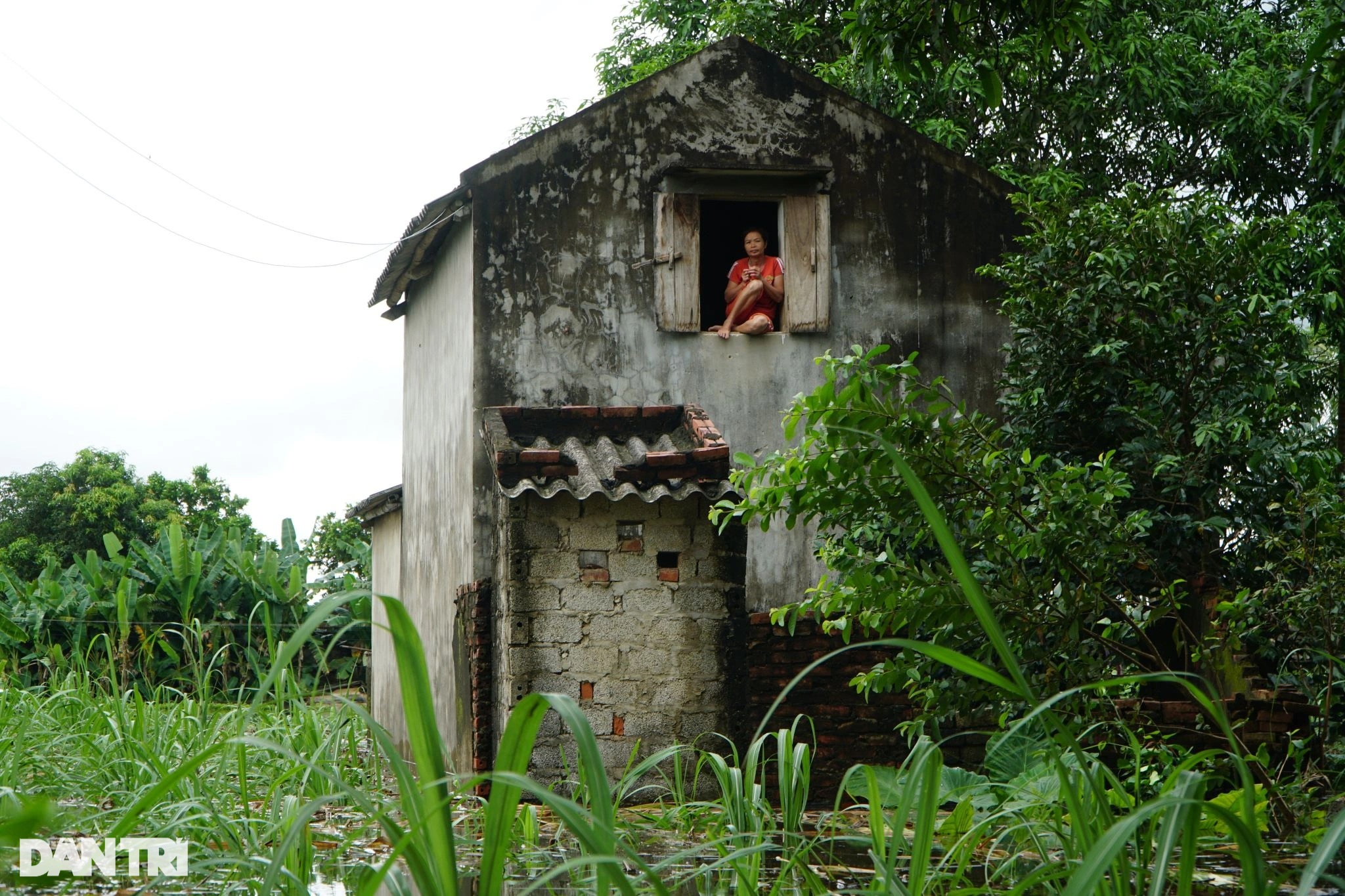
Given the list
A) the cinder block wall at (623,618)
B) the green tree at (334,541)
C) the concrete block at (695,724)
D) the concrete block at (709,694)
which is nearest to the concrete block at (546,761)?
the cinder block wall at (623,618)

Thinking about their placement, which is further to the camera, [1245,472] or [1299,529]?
[1245,472]

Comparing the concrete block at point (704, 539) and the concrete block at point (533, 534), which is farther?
the concrete block at point (704, 539)

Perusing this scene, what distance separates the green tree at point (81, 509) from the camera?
2645 centimetres

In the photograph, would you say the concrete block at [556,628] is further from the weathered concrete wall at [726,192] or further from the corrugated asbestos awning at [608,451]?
the weathered concrete wall at [726,192]

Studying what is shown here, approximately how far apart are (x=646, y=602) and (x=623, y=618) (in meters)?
0.17

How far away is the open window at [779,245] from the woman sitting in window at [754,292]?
93mm

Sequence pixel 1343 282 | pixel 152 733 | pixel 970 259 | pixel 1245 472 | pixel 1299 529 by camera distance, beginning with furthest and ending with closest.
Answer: pixel 1343 282, pixel 970 259, pixel 1245 472, pixel 1299 529, pixel 152 733

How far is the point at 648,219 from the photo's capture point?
962 centimetres

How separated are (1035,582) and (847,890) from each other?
10.0 ft

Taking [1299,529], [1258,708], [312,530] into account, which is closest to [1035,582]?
[1299,529]

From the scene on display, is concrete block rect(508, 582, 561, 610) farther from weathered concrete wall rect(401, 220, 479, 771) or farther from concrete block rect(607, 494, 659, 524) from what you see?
weathered concrete wall rect(401, 220, 479, 771)

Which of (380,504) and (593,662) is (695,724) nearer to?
(593,662)

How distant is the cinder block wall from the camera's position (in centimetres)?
739

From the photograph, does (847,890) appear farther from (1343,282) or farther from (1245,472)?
(1343,282)
